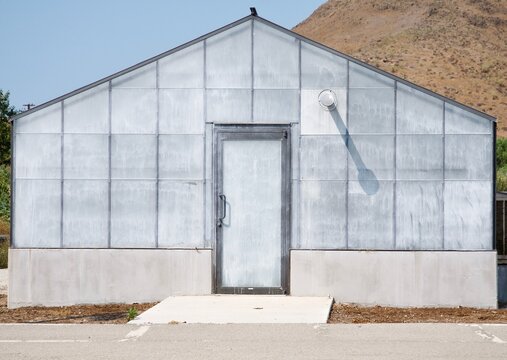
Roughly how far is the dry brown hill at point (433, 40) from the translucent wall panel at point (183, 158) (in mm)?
62459

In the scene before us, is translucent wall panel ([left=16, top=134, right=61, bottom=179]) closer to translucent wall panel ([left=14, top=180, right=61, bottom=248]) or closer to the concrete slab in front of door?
translucent wall panel ([left=14, top=180, right=61, bottom=248])

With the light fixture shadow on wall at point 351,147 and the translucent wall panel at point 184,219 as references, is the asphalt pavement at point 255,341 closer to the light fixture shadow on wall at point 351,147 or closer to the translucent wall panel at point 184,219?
the translucent wall panel at point 184,219

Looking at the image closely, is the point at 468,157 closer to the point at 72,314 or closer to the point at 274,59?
the point at 274,59

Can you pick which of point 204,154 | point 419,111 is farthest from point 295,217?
point 419,111

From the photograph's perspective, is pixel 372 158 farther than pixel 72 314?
Yes

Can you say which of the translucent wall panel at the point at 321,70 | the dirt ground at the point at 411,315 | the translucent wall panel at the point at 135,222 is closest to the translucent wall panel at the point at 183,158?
the translucent wall panel at the point at 135,222

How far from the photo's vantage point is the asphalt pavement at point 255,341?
35.7ft

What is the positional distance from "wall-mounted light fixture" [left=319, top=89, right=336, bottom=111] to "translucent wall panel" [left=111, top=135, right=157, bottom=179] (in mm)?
2801

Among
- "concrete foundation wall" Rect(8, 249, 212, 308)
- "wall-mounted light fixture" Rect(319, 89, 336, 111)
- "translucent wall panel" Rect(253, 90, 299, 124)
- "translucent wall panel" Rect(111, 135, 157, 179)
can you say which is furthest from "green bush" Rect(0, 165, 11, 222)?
"wall-mounted light fixture" Rect(319, 89, 336, 111)

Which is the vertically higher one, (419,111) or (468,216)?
(419,111)

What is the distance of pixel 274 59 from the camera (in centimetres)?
1681

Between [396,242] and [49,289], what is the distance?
224 inches

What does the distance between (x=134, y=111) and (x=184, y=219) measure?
1962 millimetres

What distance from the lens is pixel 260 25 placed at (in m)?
16.9
